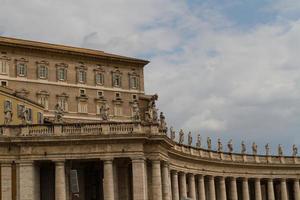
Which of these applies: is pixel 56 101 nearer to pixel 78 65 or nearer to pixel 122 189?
pixel 78 65

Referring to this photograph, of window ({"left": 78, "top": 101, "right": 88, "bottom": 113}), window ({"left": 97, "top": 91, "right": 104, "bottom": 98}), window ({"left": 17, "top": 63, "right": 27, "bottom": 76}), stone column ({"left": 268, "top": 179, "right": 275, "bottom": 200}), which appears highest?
window ({"left": 17, "top": 63, "right": 27, "bottom": 76})

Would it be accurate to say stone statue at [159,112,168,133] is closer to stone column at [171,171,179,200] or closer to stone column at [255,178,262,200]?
stone column at [171,171,179,200]

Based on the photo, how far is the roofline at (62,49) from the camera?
12188 centimetres

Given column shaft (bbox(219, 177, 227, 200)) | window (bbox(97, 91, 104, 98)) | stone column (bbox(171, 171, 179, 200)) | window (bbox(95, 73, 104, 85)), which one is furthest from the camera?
window (bbox(95, 73, 104, 85))

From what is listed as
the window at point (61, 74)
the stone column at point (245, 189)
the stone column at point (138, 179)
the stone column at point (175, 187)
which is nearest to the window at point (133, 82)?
the window at point (61, 74)

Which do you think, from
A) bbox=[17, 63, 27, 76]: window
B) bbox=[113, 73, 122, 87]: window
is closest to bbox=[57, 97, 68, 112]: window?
bbox=[17, 63, 27, 76]: window

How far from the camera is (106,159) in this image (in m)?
67.9

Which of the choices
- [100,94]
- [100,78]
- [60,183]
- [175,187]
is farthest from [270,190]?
[60,183]

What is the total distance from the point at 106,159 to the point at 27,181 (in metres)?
7.20

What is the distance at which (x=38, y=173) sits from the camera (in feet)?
227

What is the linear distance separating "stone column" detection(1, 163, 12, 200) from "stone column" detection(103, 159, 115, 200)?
8323mm

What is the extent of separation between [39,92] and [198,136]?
117ft

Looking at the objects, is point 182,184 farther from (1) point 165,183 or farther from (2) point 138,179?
(2) point 138,179

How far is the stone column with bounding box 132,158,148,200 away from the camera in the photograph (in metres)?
67.6
